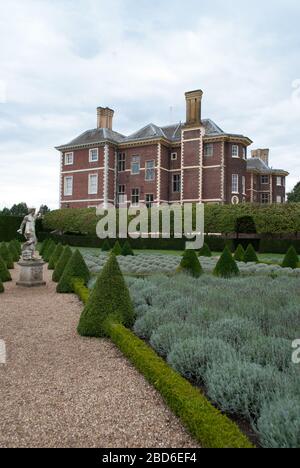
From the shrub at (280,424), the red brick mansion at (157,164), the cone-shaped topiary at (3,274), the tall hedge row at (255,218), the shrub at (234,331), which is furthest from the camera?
the red brick mansion at (157,164)

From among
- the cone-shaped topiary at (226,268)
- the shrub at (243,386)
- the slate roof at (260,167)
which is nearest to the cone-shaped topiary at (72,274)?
the cone-shaped topiary at (226,268)

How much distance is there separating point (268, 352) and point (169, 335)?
52.6 inches

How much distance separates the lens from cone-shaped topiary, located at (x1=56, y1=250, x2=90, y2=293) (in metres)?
9.84

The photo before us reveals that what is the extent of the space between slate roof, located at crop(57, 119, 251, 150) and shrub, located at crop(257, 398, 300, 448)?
1317 inches

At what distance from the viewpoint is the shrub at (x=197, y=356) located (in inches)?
158

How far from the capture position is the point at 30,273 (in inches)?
430

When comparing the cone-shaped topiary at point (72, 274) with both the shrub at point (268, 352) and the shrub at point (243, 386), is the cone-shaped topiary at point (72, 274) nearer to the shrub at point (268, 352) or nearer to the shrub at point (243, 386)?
the shrub at point (268, 352)

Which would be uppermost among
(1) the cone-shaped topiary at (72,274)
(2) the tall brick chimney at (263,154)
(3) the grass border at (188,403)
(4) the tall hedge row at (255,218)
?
(2) the tall brick chimney at (263,154)

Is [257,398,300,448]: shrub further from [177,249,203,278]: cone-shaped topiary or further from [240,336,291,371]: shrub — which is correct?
[177,249,203,278]: cone-shaped topiary

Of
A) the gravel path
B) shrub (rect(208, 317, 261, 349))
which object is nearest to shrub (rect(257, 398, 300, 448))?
the gravel path

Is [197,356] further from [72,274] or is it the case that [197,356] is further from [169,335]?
[72,274]

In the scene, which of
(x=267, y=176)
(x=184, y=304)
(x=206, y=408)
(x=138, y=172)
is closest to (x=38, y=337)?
(x=184, y=304)

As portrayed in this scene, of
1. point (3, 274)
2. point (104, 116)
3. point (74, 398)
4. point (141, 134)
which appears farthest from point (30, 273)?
point (104, 116)

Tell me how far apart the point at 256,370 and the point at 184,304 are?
3054mm
